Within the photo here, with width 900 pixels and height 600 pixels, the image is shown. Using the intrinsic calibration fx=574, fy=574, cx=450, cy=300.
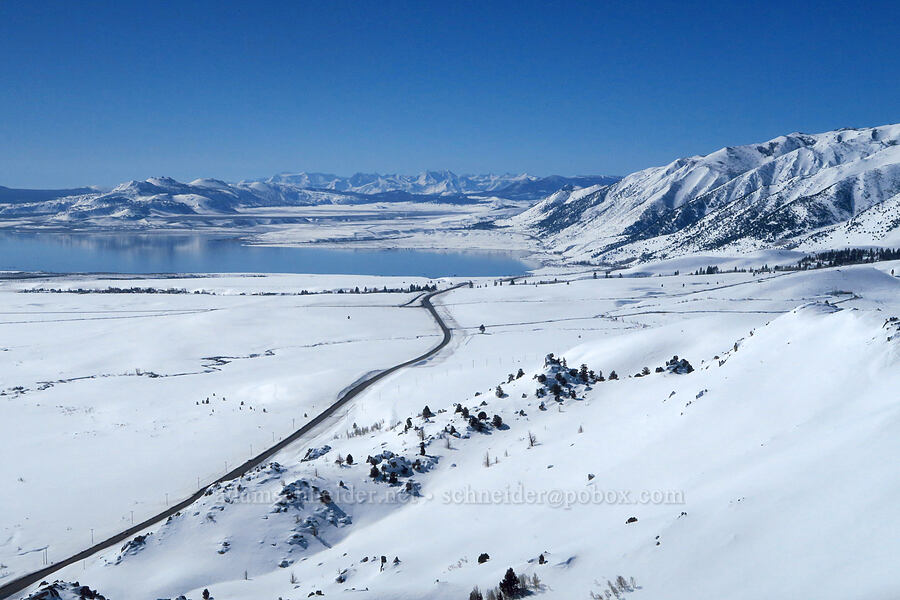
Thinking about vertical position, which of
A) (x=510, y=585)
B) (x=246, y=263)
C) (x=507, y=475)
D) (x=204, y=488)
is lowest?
(x=204, y=488)

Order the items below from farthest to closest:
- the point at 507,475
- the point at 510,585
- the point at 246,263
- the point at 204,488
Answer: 1. the point at 246,263
2. the point at 204,488
3. the point at 507,475
4. the point at 510,585

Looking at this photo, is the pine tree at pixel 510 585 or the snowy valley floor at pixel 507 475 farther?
the pine tree at pixel 510 585

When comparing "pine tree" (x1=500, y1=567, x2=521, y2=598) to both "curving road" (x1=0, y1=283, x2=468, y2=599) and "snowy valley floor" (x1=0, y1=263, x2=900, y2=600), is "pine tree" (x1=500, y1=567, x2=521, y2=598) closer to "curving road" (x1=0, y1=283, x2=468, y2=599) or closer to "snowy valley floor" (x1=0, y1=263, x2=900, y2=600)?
"snowy valley floor" (x1=0, y1=263, x2=900, y2=600)

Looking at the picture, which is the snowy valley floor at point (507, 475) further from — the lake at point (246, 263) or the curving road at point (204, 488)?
the lake at point (246, 263)

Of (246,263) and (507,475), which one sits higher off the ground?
(246,263)

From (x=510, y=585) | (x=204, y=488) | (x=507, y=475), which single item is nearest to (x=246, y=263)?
(x=204, y=488)

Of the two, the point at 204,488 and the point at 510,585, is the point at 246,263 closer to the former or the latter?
the point at 204,488

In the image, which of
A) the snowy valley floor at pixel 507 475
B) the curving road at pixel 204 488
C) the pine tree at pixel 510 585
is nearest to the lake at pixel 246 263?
the curving road at pixel 204 488

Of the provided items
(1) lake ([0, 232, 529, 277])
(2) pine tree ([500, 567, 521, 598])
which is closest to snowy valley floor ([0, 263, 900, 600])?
(2) pine tree ([500, 567, 521, 598])

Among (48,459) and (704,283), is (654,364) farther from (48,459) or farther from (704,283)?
(704,283)
